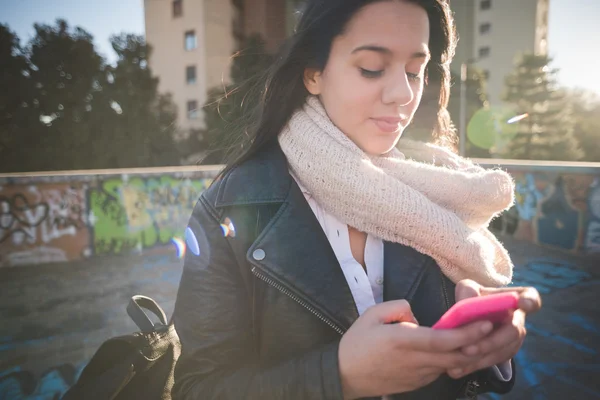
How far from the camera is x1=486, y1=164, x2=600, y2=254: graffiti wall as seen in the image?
7.84 metres

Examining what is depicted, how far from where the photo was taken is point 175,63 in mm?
32250

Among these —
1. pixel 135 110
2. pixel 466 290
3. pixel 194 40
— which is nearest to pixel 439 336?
pixel 466 290

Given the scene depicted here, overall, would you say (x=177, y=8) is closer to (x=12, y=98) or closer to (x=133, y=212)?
(x=12, y=98)

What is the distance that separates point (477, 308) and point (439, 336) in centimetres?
12

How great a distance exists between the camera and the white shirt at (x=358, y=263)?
Result: 4.50 feet

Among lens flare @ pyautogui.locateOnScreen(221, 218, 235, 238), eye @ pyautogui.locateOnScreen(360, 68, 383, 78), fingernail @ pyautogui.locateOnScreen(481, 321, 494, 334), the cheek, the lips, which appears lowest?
fingernail @ pyautogui.locateOnScreen(481, 321, 494, 334)

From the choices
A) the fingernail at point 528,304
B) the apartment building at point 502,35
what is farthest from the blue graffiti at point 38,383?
the apartment building at point 502,35

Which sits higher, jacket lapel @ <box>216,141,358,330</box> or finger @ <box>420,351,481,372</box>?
jacket lapel @ <box>216,141,358,330</box>

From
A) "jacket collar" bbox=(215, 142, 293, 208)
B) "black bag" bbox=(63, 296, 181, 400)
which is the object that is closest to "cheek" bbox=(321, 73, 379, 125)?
"jacket collar" bbox=(215, 142, 293, 208)

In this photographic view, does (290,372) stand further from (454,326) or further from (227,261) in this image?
(454,326)

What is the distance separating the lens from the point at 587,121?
125 ft

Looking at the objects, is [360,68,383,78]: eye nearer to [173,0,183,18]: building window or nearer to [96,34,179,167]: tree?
[96,34,179,167]: tree

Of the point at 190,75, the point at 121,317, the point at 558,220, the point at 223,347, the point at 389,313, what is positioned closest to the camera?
the point at 389,313

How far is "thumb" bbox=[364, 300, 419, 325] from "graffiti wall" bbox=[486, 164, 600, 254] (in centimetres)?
869
